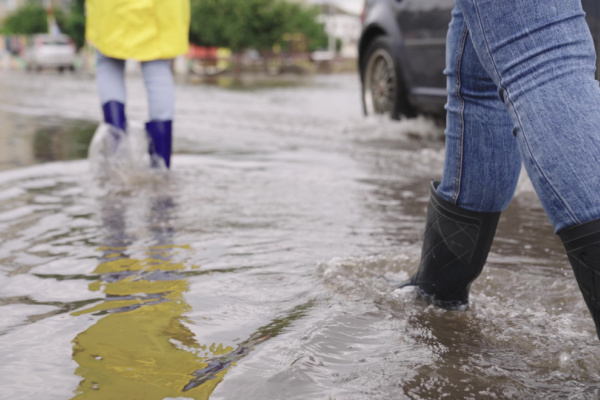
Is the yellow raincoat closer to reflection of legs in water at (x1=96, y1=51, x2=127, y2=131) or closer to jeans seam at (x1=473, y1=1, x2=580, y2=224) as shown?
reflection of legs in water at (x1=96, y1=51, x2=127, y2=131)

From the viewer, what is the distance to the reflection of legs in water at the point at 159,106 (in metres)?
4.18

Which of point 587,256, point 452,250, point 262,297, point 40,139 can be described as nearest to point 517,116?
point 587,256

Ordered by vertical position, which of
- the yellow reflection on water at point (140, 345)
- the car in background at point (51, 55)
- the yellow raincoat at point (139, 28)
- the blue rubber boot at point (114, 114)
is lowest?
the yellow reflection on water at point (140, 345)

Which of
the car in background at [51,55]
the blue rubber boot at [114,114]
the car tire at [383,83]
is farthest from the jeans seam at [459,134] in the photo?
the car in background at [51,55]

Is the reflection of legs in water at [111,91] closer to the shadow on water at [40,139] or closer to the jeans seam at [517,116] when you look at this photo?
the shadow on water at [40,139]

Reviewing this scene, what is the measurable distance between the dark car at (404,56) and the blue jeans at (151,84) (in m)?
2.04

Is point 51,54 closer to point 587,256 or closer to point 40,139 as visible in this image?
point 40,139

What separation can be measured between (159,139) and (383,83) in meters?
2.89

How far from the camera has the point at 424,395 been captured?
1449mm

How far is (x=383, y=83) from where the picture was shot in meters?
6.59

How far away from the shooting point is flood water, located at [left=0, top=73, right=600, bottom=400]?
5.00 feet

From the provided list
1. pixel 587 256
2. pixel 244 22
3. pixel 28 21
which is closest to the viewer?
pixel 587 256

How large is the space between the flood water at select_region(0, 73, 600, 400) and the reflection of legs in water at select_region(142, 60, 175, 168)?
0.49 feet

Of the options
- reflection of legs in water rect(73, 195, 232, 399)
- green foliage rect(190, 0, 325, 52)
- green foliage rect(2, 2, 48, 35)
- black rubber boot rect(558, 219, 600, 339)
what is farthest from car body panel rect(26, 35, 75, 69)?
black rubber boot rect(558, 219, 600, 339)
